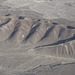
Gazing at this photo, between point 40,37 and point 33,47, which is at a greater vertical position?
point 40,37

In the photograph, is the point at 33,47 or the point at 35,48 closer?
the point at 35,48

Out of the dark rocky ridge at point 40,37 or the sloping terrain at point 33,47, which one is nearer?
the sloping terrain at point 33,47

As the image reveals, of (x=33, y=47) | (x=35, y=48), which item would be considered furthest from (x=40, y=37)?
(x=35, y=48)

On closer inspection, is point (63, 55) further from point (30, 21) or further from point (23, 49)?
point (30, 21)

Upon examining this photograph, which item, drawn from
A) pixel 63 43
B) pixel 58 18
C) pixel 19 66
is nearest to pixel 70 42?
pixel 63 43

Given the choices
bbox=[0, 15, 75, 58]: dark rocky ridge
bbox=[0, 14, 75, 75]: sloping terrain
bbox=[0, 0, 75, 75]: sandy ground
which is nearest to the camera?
bbox=[0, 0, 75, 75]: sandy ground

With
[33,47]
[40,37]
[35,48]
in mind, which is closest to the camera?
[35,48]

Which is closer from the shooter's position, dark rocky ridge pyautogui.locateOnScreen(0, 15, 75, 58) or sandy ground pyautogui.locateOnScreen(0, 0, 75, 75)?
sandy ground pyautogui.locateOnScreen(0, 0, 75, 75)

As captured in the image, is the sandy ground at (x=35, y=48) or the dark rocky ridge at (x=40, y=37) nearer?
the sandy ground at (x=35, y=48)

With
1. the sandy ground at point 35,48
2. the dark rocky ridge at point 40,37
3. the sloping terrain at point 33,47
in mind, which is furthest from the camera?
the dark rocky ridge at point 40,37

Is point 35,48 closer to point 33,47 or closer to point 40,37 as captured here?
point 33,47

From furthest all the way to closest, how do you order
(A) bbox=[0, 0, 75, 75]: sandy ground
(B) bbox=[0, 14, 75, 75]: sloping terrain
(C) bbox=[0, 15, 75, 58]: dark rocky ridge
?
1. (C) bbox=[0, 15, 75, 58]: dark rocky ridge
2. (B) bbox=[0, 14, 75, 75]: sloping terrain
3. (A) bbox=[0, 0, 75, 75]: sandy ground

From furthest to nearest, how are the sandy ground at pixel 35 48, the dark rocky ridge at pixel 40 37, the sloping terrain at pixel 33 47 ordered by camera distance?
the dark rocky ridge at pixel 40 37 < the sloping terrain at pixel 33 47 < the sandy ground at pixel 35 48
